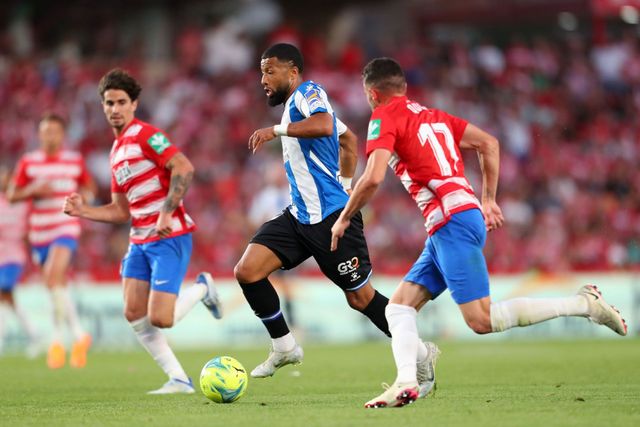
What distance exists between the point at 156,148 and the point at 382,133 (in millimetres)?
2768

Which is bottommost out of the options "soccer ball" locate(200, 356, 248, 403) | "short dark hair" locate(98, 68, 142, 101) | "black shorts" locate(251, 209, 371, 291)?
"soccer ball" locate(200, 356, 248, 403)

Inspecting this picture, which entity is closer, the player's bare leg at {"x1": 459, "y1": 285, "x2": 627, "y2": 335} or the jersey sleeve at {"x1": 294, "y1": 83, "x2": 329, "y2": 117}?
the player's bare leg at {"x1": 459, "y1": 285, "x2": 627, "y2": 335}

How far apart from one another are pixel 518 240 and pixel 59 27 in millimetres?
11977

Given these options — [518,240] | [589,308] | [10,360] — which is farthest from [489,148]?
[518,240]

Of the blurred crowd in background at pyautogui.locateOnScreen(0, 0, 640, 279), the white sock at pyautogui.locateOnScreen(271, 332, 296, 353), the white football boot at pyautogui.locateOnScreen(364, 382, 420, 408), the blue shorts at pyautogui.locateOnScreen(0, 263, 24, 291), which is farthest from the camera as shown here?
the blurred crowd in background at pyautogui.locateOnScreen(0, 0, 640, 279)

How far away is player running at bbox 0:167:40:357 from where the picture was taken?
51.7 ft

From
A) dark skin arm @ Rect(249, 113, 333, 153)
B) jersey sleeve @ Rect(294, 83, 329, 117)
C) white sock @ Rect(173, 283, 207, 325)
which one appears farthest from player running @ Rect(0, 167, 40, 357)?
dark skin arm @ Rect(249, 113, 333, 153)

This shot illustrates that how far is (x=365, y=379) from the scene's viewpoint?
1055 cm

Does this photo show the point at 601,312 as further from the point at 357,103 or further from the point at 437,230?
the point at 357,103

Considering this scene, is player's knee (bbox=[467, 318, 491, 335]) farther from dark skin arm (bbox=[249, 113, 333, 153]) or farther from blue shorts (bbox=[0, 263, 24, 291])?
blue shorts (bbox=[0, 263, 24, 291])

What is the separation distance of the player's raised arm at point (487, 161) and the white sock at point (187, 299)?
305 centimetres

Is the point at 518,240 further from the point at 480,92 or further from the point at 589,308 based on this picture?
the point at 589,308

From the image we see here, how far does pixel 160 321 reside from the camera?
30.9 ft

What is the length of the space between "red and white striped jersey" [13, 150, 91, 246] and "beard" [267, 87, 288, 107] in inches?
211
